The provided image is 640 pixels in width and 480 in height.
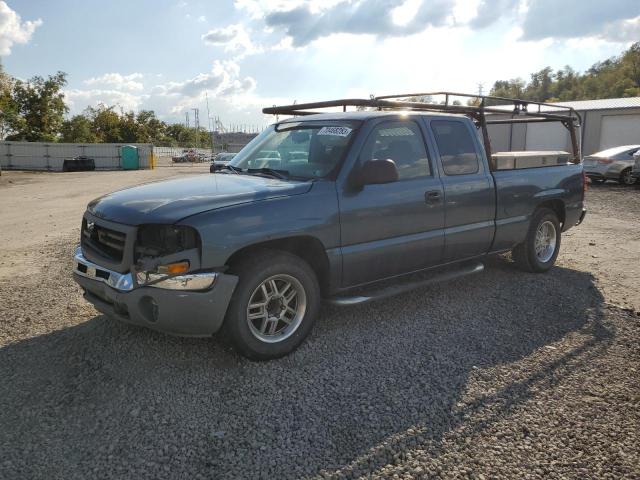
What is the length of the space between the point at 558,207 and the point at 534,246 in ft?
2.44

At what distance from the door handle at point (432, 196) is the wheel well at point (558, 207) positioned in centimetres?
221

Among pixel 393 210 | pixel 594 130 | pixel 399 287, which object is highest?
pixel 594 130

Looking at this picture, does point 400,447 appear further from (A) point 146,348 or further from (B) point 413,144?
(B) point 413,144

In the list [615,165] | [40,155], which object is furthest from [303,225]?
[40,155]

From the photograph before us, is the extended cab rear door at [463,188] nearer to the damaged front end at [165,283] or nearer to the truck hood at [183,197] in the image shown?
the truck hood at [183,197]

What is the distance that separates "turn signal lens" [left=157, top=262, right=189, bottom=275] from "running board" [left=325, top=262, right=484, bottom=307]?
1286 mm

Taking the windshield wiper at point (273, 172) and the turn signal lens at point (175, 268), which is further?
the windshield wiper at point (273, 172)

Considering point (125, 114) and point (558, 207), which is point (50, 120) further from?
point (558, 207)

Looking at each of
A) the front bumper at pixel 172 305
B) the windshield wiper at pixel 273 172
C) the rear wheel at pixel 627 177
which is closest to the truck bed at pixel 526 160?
the windshield wiper at pixel 273 172

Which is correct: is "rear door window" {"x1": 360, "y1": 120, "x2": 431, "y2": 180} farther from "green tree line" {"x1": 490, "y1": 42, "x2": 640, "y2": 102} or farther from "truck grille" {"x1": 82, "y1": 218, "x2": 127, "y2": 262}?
"green tree line" {"x1": 490, "y1": 42, "x2": 640, "y2": 102}

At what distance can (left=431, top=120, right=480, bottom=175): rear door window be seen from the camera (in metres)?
5.02

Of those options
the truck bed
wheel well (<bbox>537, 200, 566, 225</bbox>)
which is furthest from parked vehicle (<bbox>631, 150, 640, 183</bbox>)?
wheel well (<bbox>537, 200, 566, 225</bbox>)

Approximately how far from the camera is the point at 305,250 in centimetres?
421

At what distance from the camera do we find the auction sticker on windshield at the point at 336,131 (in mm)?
4465
